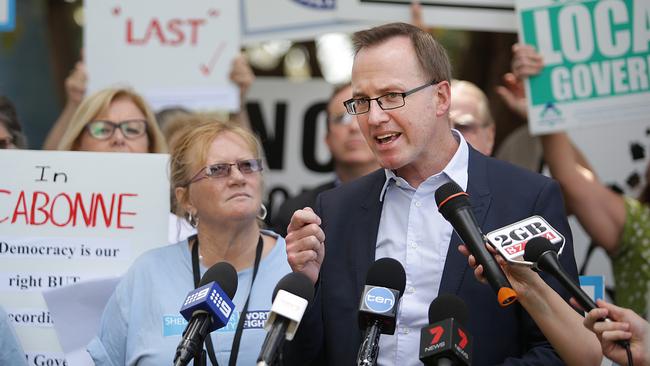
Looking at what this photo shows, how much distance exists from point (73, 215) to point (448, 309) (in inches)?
86.8

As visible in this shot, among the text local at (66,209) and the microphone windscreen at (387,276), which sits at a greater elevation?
the text local at (66,209)

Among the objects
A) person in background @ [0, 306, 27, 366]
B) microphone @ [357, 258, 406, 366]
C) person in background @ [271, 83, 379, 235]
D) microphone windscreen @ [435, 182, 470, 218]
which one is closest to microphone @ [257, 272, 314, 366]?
microphone @ [357, 258, 406, 366]

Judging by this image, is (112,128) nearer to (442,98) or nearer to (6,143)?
(6,143)

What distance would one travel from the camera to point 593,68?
17.9 feet

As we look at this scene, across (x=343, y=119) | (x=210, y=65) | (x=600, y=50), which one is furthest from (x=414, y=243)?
(x=210, y=65)

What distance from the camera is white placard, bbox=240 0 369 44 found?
6617 millimetres

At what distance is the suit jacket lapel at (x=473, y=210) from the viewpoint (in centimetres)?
333

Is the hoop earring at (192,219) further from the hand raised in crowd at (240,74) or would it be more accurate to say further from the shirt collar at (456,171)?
the hand raised in crowd at (240,74)

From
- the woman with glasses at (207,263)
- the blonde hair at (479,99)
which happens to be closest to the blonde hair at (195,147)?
the woman with glasses at (207,263)

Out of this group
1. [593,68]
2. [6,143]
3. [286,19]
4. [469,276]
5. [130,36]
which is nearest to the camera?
[469,276]

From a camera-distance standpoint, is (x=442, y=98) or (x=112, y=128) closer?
(x=442, y=98)

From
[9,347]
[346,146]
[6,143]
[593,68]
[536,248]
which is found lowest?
[9,347]

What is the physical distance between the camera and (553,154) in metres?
5.48

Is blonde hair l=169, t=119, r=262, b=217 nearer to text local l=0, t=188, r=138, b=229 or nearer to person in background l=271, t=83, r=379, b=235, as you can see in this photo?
text local l=0, t=188, r=138, b=229
